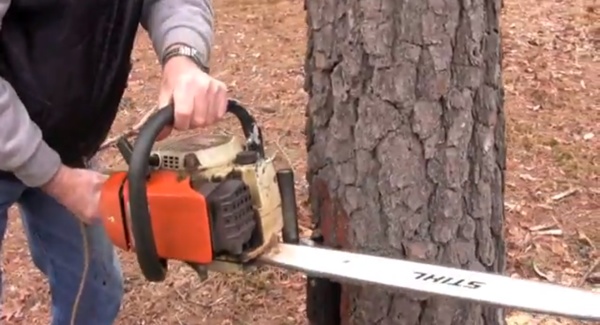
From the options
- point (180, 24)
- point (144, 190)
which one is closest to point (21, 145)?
point (144, 190)

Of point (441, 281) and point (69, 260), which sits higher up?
point (441, 281)

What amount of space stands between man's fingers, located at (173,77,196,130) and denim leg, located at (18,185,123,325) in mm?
676

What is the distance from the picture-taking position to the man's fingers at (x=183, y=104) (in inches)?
76.4

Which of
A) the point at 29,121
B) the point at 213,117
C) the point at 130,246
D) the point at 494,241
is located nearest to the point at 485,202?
the point at 494,241

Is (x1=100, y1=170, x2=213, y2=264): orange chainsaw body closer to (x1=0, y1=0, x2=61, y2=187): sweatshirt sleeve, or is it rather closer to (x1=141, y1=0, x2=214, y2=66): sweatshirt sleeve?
(x1=0, y1=0, x2=61, y2=187): sweatshirt sleeve

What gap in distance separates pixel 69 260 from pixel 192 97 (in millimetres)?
891

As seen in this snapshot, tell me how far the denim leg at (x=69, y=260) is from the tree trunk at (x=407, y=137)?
2.29ft

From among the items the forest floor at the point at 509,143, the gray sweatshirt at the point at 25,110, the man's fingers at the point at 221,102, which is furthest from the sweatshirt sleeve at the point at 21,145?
the forest floor at the point at 509,143

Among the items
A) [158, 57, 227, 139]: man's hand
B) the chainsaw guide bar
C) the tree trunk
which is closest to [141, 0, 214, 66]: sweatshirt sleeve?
[158, 57, 227, 139]: man's hand

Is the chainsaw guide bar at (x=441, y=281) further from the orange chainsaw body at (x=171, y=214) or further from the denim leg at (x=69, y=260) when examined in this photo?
the denim leg at (x=69, y=260)

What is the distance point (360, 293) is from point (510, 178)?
1891mm

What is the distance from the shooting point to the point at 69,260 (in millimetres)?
2656

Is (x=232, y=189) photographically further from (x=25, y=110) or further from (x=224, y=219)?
(x=25, y=110)

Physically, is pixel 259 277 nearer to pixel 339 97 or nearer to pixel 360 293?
pixel 360 293
